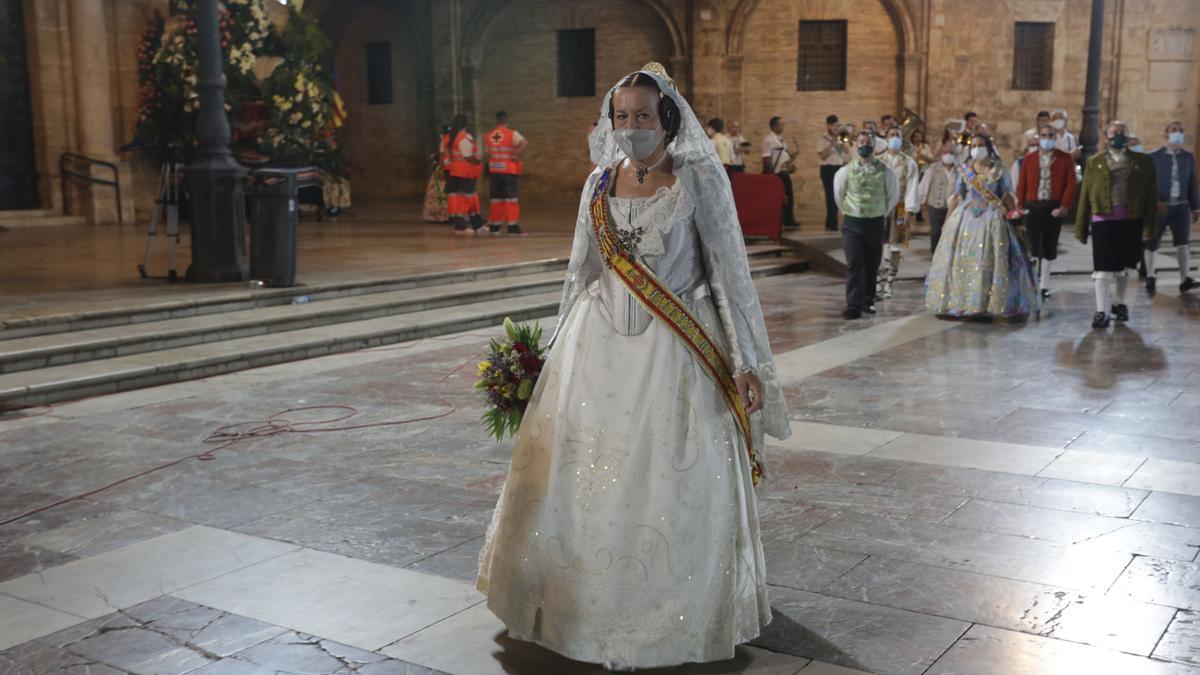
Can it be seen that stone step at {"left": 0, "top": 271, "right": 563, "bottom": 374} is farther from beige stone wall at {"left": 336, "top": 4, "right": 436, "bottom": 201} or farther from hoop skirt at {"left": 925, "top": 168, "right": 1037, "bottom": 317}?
beige stone wall at {"left": 336, "top": 4, "right": 436, "bottom": 201}

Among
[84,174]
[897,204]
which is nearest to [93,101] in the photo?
[84,174]

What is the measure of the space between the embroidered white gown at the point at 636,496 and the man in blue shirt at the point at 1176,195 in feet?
36.1

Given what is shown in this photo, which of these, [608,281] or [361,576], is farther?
[361,576]

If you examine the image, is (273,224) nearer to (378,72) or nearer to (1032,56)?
(378,72)

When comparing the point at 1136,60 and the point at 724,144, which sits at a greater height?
the point at 1136,60

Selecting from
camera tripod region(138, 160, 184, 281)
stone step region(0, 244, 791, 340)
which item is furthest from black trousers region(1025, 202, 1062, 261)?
camera tripod region(138, 160, 184, 281)

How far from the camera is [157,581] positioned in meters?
4.36

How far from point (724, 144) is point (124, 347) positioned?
10.7 meters

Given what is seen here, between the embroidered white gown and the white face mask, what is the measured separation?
13 centimetres

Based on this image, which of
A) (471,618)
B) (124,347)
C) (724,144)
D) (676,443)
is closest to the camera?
(676,443)

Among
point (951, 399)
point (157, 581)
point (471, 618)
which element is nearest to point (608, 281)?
point (471, 618)

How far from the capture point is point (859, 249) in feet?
36.7

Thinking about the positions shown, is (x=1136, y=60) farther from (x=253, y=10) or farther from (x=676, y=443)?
(x=676, y=443)

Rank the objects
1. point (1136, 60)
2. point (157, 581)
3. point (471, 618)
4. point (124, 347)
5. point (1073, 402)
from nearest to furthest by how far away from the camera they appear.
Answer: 1. point (471, 618)
2. point (157, 581)
3. point (1073, 402)
4. point (124, 347)
5. point (1136, 60)
